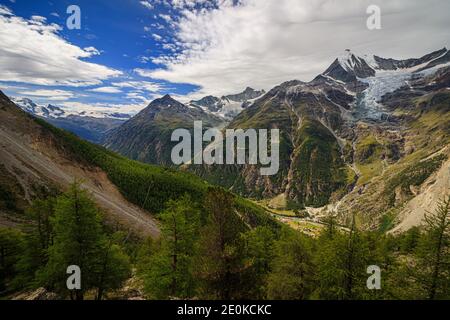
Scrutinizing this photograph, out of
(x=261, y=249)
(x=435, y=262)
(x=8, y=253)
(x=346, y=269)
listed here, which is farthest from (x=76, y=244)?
(x=435, y=262)

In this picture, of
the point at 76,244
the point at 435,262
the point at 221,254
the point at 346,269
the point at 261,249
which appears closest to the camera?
the point at 221,254

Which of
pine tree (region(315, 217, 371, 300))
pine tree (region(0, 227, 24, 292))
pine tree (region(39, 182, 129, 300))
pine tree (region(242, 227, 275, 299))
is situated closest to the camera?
pine tree (region(315, 217, 371, 300))

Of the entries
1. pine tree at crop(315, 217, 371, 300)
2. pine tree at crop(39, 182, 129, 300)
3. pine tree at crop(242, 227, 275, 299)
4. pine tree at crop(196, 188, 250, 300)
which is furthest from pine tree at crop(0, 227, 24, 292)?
pine tree at crop(315, 217, 371, 300)

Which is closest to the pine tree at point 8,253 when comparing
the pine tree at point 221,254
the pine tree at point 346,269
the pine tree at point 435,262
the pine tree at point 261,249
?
the pine tree at point 261,249

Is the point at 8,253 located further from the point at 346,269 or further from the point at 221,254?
the point at 346,269

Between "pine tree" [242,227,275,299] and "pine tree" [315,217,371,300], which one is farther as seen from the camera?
"pine tree" [242,227,275,299]

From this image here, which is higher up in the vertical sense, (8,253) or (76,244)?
(76,244)

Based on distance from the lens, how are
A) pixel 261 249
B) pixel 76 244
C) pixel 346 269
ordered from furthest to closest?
1. pixel 261 249
2. pixel 76 244
3. pixel 346 269

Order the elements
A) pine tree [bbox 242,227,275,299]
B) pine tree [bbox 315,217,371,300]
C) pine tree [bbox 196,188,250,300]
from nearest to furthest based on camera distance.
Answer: pine tree [bbox 196,188,250,300] → pine tree [bbox 315,217,371,300] → pine tree [bbox 242,227,275,299]

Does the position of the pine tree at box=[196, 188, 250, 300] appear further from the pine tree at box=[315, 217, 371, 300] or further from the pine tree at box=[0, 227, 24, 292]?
the pine tree at box=[0, 227, 24, 292]
